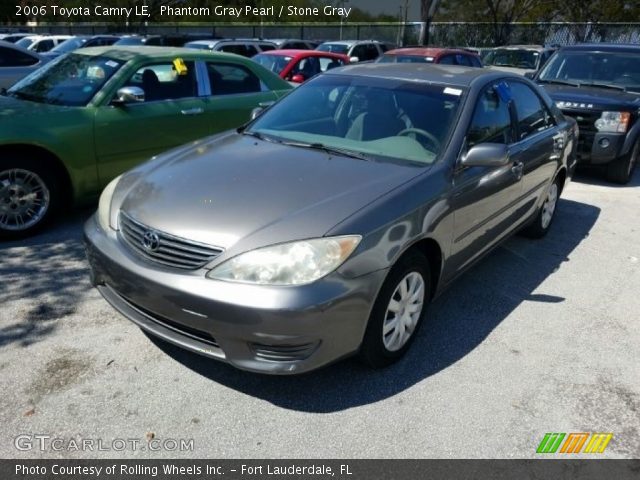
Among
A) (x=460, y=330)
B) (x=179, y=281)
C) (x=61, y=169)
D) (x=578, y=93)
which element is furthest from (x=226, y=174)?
(x=578, y=93)

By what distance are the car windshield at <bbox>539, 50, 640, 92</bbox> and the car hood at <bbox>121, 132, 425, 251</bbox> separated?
20.1ft

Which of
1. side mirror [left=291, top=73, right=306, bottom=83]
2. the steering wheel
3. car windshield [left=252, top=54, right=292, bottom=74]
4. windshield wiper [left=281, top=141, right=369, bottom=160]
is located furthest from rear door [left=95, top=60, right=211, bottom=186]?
car windshield [left=252, top=54, right=292, bottom=74]

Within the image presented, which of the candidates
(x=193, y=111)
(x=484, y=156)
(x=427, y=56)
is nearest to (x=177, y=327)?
(x=484, y=156)

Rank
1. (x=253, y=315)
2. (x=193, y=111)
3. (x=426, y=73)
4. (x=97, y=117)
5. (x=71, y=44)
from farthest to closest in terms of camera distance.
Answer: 1. (x=71, y=44)
2. (x=193, y=111)
3. (x=97, y=117)
4. (x=426, y=73)
5. (x=253, y=315)

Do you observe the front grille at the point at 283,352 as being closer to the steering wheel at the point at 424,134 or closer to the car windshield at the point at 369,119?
the car windshield at the point at 369,119

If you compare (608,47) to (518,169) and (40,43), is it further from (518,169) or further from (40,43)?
(40,43)

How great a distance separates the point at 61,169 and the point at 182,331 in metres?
2.80

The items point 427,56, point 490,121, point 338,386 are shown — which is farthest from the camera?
point 427,56

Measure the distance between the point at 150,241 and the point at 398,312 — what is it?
4.53 feet

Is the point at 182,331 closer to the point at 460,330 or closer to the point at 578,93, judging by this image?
the point at 460,330

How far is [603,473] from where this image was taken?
254cm

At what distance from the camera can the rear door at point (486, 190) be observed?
11.4ft

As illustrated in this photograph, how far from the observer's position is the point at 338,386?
3.01 m

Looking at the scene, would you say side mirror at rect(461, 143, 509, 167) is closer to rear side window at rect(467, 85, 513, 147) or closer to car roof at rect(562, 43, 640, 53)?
rear side window at rect(467, 85, 513, 147)
